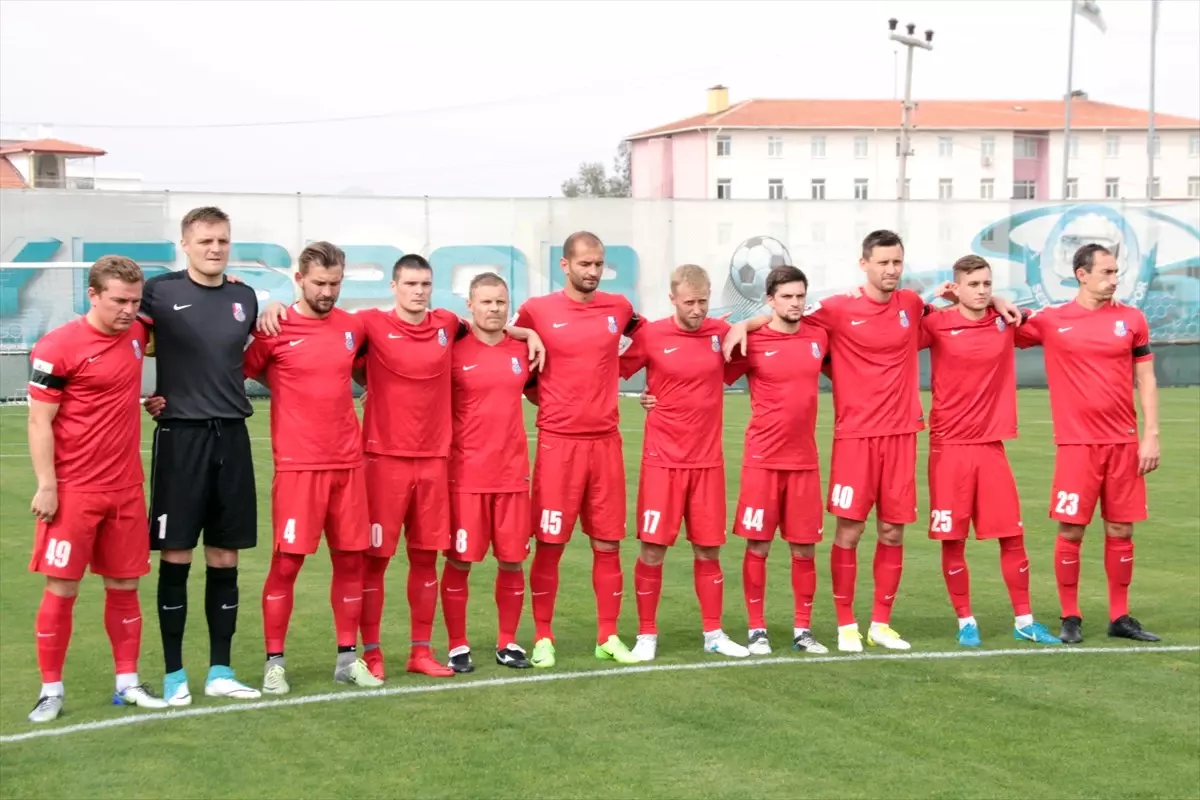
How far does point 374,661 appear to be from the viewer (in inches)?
301

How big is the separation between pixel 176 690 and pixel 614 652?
2.18 meters

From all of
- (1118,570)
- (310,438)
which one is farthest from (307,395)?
(1118,570)

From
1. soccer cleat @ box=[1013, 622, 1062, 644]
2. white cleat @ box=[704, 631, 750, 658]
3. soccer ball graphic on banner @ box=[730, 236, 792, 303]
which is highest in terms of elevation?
soccer ball graphic on banner @ box=[730, 236, 792, 303]

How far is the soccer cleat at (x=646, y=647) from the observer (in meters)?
7.98

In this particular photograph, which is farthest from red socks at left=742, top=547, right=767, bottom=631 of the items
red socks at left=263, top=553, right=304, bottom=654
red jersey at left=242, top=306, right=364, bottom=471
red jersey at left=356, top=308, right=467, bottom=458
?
red socks at left=263, top=553, right=304, bottom=654

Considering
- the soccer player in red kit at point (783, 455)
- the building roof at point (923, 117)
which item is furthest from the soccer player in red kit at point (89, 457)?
the building roof at point (923, 117)

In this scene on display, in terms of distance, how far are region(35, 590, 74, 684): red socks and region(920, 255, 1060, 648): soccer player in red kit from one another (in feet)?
14.5

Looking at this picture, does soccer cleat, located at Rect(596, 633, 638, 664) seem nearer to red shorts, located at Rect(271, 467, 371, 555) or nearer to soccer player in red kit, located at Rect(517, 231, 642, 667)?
soccer player in red kit, located at Rect(517, 231, 642, 667)

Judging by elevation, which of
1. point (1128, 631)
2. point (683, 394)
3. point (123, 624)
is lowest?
point (1128, 631)

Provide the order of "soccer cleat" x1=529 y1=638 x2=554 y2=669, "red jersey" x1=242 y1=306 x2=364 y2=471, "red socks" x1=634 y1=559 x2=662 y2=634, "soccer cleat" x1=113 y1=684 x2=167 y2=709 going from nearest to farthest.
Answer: "soccer cleat" x1=113 y1=684 x2=167 y2=709, "red jersey" x1=242 y1=306 x2=364 y2=471, "soccer cleat" x1=529 y1=638 x2=554 y2=669, "red socks" x1=634 y1=559 x2=662 y2=634

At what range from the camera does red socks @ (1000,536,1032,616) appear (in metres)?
8.55

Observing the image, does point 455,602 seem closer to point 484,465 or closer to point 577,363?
point 484,465

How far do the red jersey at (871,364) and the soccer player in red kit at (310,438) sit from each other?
2571 mm

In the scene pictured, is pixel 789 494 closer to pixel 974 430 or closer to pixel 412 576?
pixel 974 430
